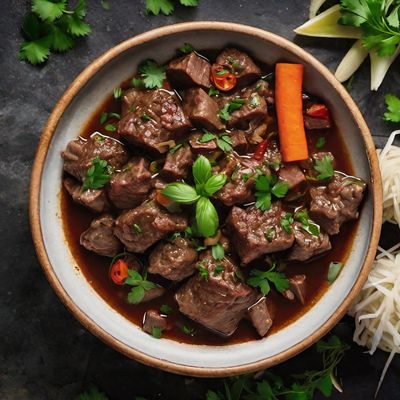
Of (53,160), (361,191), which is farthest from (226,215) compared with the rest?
(53,160)

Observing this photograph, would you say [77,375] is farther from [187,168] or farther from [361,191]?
[361,191]

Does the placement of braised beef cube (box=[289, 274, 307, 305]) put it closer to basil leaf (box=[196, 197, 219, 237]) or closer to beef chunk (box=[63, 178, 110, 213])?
basil leaf (box=[196, 197, 219, 237])

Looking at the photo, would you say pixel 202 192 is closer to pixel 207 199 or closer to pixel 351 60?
pixel 207 199

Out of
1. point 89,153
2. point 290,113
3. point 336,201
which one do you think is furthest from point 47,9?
point 336,201

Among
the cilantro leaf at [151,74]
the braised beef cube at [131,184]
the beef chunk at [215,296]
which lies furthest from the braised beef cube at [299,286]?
the cilantro leaf at [151,74]

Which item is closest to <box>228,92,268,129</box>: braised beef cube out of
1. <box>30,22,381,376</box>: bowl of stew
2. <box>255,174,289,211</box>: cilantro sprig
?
<box>30,22,381,376</box>: bowl of stew

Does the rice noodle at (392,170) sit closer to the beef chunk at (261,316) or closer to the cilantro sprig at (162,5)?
the beef chunk at (261,316)
